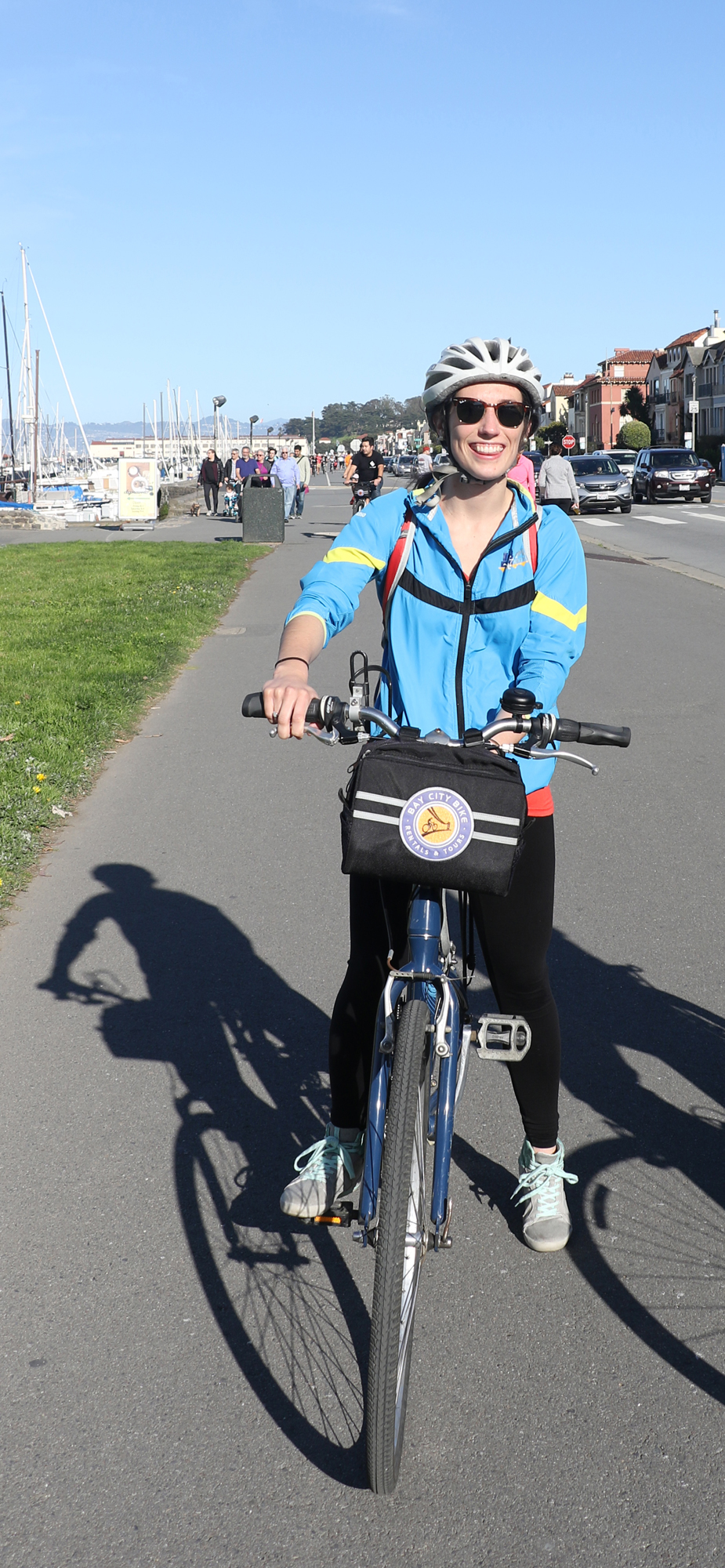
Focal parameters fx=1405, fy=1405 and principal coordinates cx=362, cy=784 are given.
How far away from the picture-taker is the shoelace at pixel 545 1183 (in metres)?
3.30

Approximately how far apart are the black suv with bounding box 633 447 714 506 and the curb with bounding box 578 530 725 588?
1369cm

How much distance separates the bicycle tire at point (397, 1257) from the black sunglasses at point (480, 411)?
3.89ft

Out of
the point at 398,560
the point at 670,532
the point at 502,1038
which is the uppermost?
the point at 670,532

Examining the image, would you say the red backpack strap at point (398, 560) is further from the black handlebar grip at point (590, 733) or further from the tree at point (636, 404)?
the tree at point (636, 404)

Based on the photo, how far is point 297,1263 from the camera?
3219 millimetres

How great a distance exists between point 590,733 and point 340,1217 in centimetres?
122

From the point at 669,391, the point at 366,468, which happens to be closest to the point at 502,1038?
the point at 366,468

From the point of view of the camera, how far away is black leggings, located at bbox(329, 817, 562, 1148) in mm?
2947

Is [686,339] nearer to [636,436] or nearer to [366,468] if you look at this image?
[636,436]

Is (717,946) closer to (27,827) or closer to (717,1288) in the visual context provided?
(717,1288)

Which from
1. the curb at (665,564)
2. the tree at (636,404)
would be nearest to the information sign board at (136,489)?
the curb at (665,564)

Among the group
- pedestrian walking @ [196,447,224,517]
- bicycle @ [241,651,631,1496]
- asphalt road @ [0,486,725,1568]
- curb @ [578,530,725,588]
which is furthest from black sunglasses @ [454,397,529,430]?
pedestrian walking @ [196,447,224,517]

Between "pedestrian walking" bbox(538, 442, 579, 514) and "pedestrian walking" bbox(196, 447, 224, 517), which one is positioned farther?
"pedestrian walking" bbox(196, 447, 224, 517)

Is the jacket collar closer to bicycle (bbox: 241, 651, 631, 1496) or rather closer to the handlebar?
bicycle (bbox: 241, 651, 631, 1496)
